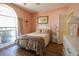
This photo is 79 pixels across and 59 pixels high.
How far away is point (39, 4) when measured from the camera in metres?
1.47

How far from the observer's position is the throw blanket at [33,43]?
4.92ft

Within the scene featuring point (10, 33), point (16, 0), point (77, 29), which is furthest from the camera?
point (77, 29)

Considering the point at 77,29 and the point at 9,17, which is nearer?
the point at 9,17

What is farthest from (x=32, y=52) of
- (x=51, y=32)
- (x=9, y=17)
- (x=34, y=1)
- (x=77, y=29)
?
(x=77, y=29)

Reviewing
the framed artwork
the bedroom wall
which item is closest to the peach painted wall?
the framed artwork

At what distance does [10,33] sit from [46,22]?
0.63 metres

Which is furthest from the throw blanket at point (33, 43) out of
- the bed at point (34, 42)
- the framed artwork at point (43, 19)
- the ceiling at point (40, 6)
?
the ceiling at point (40, 6)

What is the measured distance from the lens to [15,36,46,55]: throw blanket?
150 centimetres

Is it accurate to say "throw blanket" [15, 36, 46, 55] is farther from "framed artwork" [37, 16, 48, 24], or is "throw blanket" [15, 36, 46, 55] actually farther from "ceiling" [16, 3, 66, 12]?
"ceiling" [16, 3, 66, 12]

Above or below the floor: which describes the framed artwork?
above

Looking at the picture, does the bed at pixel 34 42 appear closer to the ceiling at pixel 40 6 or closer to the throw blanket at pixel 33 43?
the throw blanket at pixel 33 43

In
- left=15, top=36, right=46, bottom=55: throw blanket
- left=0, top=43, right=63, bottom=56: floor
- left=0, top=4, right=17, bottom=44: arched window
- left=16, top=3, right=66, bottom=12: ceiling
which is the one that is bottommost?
left=0, top=43, right=63, bottom=56: floor

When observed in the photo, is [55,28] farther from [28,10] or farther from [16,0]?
[16,0]

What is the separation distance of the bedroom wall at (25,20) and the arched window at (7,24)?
8 centimetres
